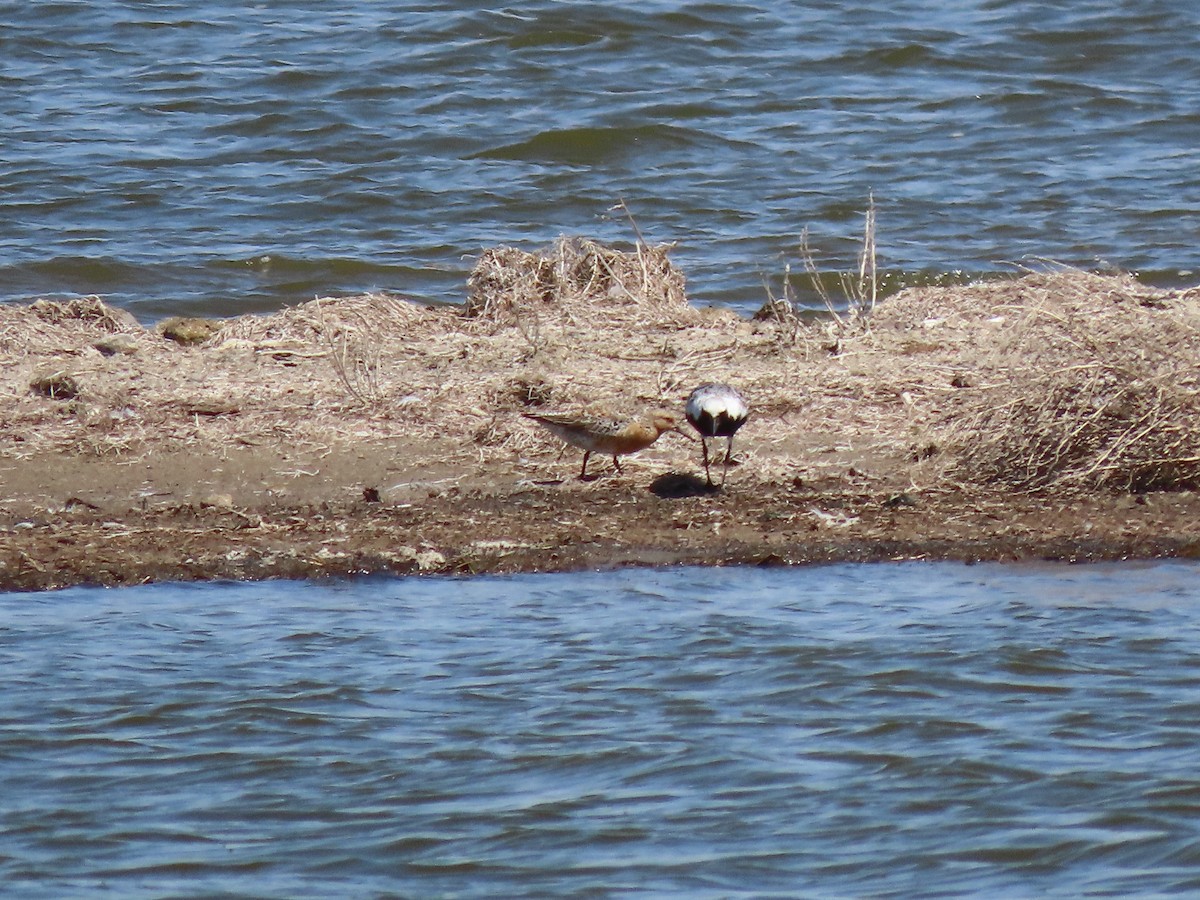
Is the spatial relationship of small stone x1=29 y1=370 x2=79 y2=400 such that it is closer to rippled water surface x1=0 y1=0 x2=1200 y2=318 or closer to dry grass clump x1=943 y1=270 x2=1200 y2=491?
rippled water surface x1=0 y1=0 x2=1200 y2=318

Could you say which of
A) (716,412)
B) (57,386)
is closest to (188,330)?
(57,386)

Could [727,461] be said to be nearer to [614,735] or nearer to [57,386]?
[614,735]

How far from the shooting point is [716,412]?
791 cm

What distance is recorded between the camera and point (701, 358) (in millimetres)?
9719

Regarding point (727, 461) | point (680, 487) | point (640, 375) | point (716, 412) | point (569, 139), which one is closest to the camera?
point (716, 412)

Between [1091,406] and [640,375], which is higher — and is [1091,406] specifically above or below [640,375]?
above

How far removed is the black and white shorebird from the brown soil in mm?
277

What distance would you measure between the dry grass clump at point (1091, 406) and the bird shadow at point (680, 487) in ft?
3.50

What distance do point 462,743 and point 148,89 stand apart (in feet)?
41.4

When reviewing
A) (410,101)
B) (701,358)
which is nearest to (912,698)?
(701,358)

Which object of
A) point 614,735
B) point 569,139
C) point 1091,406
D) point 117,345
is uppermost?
point 569,139

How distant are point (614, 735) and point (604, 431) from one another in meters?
2.40

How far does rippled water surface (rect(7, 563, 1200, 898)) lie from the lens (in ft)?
16.0

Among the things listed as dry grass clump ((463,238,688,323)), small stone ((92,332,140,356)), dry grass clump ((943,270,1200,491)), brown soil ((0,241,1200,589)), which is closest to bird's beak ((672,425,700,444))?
brown soil ((0,241,1200,589))
